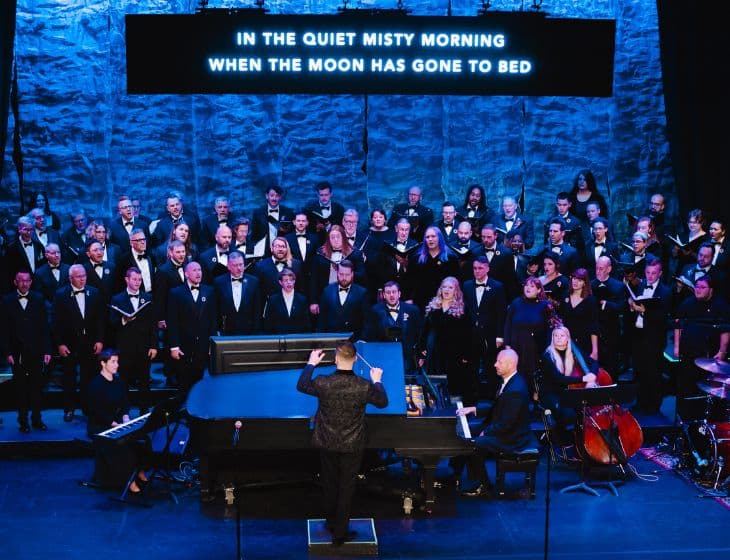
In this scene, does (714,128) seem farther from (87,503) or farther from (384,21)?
(87,503)

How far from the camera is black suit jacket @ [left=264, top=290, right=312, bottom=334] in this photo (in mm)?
9164

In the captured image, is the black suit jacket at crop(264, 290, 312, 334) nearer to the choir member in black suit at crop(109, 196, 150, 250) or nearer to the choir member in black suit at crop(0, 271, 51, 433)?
the choir member in black suit at crop(109, 196, 150, 250)

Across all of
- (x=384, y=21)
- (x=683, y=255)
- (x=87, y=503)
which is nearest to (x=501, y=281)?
(x=683, y=255)

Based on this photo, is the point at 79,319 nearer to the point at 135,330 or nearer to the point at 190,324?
the point at 135,330

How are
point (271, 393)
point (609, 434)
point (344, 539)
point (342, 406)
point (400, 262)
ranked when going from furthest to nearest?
point (400, 262), point (609, 434), point (271, 393), point (344, 539), point (342, 406)

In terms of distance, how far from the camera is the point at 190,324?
357 inches

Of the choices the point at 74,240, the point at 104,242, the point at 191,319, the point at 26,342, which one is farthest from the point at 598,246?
the point at 26,342

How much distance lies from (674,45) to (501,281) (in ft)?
9.62

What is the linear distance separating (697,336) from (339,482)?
397cm

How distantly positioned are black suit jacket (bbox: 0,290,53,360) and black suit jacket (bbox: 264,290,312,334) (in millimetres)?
1892

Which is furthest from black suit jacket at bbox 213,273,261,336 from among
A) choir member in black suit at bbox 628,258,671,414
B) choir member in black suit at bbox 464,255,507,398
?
choir member in black suit at bbox 628,258,671,414

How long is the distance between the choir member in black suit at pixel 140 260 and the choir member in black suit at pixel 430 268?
2.44 meters

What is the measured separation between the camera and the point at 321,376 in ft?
21.6

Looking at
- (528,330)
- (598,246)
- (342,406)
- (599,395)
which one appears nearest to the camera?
(342,406)
